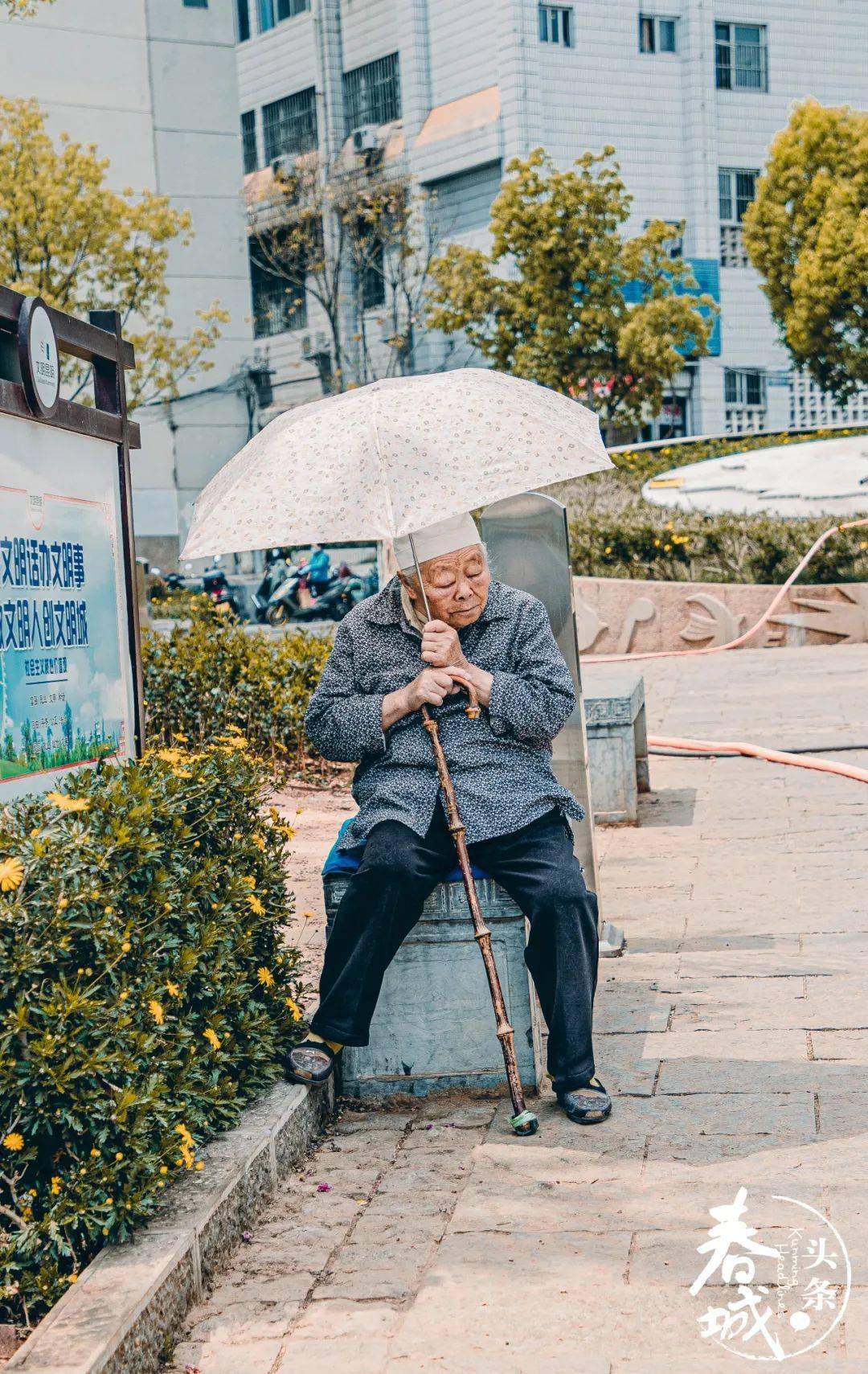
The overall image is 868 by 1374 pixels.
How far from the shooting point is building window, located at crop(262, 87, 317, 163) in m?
40.3

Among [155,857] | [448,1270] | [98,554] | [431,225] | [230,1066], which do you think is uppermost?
[431,225]

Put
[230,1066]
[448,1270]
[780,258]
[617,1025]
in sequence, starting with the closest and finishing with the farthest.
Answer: [448,1270] → [230,1066] → [617,1025] → [780,258]

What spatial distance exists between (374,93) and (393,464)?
37522mm

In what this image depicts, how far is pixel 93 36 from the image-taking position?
3222cm

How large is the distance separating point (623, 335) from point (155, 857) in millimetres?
26401

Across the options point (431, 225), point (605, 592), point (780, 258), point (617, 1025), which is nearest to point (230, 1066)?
point (617, 1025)

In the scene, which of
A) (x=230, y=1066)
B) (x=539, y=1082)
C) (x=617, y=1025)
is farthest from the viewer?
(x=617, y=1025)

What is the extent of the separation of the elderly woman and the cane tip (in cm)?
11

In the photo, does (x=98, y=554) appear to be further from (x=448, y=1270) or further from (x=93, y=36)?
(x=93, y=36)

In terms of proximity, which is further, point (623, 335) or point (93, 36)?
point (93, 36)

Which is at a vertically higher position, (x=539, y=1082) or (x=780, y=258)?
(x=780, y=258)

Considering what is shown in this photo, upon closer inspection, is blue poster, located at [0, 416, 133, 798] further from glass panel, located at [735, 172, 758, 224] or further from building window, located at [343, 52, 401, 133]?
building window, located at [343, 52, 401, 133]

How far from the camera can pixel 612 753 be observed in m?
7.76

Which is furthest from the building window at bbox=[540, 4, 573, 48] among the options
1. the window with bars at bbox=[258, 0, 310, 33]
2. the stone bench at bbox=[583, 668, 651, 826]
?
the stone bench at bbox=[583, 668, 651, 826]
